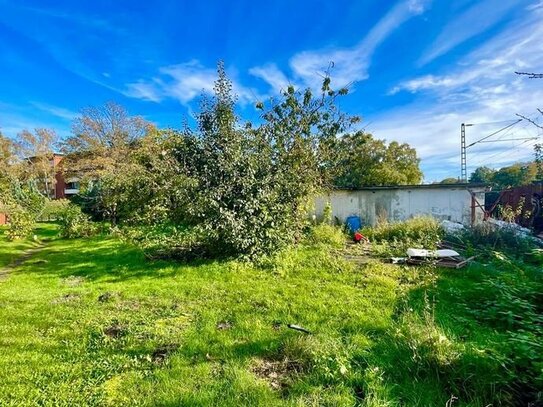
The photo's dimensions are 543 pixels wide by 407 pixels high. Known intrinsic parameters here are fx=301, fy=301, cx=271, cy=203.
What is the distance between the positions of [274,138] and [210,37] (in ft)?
12.5

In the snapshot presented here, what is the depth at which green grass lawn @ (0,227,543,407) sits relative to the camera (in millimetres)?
2510

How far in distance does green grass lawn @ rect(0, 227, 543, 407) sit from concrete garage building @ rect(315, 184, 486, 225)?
824 cm

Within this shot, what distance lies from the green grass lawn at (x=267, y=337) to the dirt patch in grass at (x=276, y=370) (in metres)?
0.02

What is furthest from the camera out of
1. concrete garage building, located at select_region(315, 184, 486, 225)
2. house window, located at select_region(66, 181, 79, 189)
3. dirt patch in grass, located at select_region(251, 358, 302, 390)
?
house window, located at select_region(66, 181, 79, 189)

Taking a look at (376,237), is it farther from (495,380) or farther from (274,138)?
(495,380)

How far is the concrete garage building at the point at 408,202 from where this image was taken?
13.8 meters

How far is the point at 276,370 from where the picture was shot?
2.94m

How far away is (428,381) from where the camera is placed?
258 cm

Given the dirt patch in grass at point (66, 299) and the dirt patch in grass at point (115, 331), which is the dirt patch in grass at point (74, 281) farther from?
the dirt patch in grass at point (115, 331)

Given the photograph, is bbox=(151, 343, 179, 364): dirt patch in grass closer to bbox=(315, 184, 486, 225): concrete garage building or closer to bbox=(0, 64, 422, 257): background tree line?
bbox=(0, 64, 422, 257): background tree line

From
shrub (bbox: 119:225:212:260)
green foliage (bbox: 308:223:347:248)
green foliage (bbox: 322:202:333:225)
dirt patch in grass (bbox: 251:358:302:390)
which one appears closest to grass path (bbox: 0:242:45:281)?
shrub (bbox: 119:225:212:260)

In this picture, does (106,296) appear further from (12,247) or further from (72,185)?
(72,185)

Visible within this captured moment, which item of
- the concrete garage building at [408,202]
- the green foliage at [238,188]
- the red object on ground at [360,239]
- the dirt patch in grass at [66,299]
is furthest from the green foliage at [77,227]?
the red object on ground at [360,239]

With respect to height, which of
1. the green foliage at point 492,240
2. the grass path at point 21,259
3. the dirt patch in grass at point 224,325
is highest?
the green foliage at point 492,240
